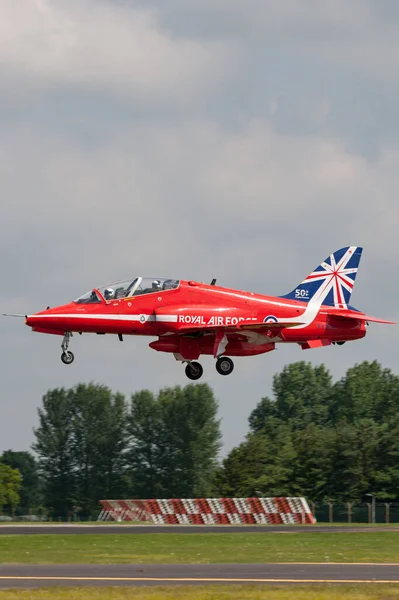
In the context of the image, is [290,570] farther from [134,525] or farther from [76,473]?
[76,473]

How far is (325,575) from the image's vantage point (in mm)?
32406

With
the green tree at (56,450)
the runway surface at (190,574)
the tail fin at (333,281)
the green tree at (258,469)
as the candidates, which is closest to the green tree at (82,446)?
the green tree at (56,450)

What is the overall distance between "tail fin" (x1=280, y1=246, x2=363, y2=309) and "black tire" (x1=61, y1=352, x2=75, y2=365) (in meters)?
11.7

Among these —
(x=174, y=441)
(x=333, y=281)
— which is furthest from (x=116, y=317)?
(x=174, y=441)

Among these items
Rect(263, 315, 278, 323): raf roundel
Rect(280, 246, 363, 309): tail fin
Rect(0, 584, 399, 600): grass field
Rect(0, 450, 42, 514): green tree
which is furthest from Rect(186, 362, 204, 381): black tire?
Rect(0, 450, 42, 514): green tree

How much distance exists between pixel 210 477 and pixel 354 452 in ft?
143

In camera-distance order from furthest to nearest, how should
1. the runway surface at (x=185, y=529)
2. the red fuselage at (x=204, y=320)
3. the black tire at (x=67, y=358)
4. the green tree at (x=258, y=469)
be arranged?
the green tree at (x=258, y=469), the runway surface at (x=185, y=529), the red fuselage at (x=204, y=320), the black tire at (x=67, y=358)

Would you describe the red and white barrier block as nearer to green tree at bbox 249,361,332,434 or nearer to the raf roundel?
the raf roundel

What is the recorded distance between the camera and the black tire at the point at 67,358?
1815 inches

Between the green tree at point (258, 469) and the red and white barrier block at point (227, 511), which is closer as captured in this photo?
the red and white barrier block at point (227, 511)

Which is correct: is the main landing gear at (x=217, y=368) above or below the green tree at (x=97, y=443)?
below

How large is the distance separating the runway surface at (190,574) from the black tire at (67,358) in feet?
39.4

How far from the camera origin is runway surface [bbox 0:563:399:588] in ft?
102

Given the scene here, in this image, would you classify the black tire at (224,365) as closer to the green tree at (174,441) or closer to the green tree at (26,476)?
the green tree at (174,441)
